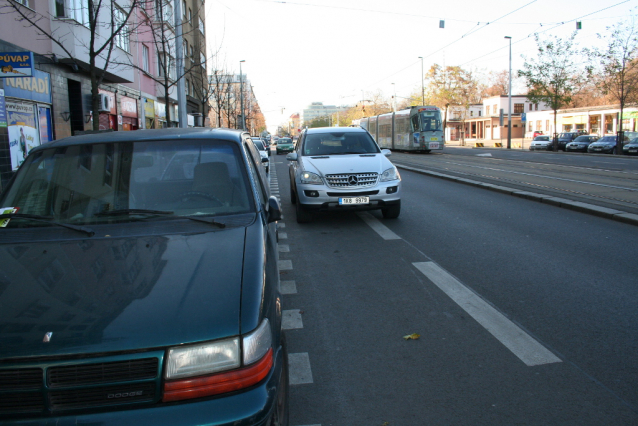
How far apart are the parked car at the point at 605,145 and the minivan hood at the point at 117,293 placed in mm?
41016

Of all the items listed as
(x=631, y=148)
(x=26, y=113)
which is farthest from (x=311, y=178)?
(x=631, y=148)

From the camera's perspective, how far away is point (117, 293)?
2262 mm

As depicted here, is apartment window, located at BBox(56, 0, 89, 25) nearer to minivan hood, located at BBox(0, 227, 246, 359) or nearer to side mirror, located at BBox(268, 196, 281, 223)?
side mirror, located at BBox(268, 196, 281, 223)

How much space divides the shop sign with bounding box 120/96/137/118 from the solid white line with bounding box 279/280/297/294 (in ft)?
60.4

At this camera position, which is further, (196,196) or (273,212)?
(273,212)

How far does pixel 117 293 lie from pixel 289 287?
3.29 meters

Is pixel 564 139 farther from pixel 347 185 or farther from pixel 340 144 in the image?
pixel 347 185

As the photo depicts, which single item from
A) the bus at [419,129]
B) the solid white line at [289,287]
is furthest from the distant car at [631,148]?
the solid white line at [289,287]

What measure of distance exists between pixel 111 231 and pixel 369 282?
319 centimetres

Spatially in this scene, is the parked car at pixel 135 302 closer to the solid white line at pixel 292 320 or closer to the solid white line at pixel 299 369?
the solid white line at pixel 299 369

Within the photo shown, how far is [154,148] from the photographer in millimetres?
3623

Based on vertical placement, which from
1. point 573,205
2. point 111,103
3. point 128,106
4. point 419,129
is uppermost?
point 128,106

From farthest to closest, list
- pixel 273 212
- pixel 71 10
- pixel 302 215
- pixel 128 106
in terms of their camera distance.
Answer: pixel 128 106, pixel 71 10, pixel 302 215, pixel 273 212

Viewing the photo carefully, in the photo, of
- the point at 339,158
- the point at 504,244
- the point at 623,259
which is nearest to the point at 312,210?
the point at 339,158
